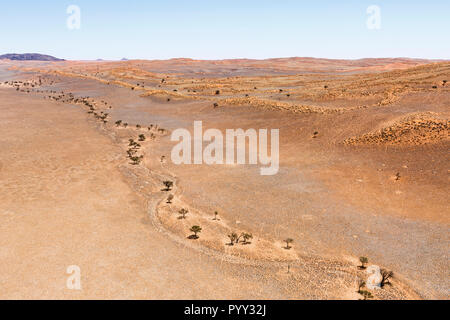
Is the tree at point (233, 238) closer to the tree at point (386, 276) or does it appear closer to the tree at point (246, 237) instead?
the tree at point (246, 237)

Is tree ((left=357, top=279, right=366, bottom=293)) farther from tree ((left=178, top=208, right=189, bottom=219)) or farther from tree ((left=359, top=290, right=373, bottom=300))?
tree ((left=178, top=208, right=189, bottom=219))

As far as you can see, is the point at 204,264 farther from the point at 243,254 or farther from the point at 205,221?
the point at 205,221

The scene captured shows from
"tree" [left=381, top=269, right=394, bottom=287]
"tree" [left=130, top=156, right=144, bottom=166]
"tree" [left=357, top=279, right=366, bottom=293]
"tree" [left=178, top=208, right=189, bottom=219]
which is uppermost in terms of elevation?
"tree" [left=130, top=156, right=144, bottom=166]

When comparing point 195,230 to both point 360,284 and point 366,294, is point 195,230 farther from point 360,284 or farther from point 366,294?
point 366,294

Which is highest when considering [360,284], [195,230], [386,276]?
[195,230]

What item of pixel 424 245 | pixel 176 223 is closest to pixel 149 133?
pixel 176 223

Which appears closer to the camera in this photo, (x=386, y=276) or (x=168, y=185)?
(x=386, y=276)

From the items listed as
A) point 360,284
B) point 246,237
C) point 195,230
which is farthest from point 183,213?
point 360,284

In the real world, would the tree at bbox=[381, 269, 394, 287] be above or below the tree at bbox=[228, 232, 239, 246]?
below

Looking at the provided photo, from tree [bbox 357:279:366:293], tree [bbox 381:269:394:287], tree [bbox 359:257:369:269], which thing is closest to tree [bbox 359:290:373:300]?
tree [bbox 357:279:366:293]
